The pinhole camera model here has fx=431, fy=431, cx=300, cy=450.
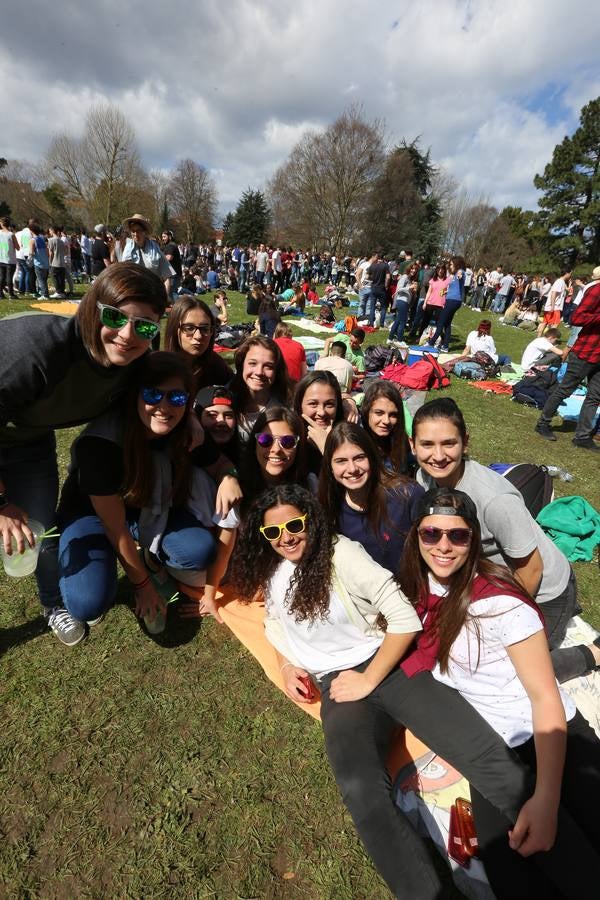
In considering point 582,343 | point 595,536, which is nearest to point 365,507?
point 595,536

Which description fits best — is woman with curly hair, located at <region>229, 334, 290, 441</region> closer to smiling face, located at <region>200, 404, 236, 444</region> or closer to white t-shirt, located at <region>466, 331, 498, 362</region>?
smiling face, located at <region>200, 404, 236, 444</region>

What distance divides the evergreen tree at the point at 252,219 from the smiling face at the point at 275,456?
44.6 metres

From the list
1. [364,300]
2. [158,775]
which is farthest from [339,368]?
[364,300]

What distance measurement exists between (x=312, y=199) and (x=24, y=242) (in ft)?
102

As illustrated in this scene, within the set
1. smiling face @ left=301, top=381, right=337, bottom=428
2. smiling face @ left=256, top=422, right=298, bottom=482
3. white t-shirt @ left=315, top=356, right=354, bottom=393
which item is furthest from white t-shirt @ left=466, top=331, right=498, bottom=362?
smiling face @ left=256, top=422, right=298, bottom=482

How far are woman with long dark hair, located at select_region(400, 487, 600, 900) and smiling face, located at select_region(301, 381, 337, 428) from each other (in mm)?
1365

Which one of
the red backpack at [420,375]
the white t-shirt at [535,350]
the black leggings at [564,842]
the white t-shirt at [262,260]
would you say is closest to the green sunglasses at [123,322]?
the black leggings at [564,842]

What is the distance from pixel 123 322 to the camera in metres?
2.02

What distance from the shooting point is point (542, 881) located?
1734 mm

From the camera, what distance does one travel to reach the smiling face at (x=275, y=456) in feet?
9.34

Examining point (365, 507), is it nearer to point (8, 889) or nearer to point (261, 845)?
point (261, 845)

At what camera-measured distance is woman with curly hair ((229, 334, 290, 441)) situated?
338 centimetres

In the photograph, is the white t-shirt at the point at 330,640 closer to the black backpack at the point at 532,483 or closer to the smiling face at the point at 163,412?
the smiling face at the point at 163,412

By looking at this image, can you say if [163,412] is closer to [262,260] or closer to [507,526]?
[507,526]
